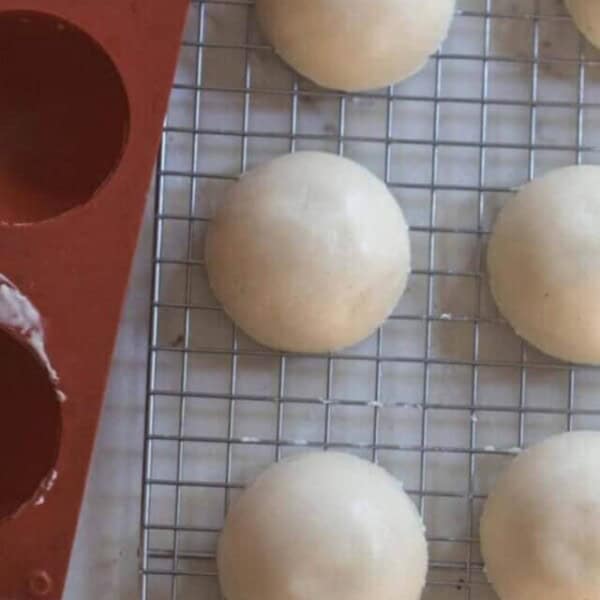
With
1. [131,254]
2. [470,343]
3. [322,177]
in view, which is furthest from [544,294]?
[131,254]

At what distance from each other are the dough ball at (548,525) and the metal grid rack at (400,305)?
1.3 inches

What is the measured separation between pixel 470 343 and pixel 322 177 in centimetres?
19

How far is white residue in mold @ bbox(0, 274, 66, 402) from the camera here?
877 mm

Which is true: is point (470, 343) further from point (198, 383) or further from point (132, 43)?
point (132, 43)

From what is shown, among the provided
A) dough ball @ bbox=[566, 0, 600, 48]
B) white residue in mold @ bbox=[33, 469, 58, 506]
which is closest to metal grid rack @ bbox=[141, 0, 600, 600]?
dough ball @ bbox=[566, 0, 600, 48]

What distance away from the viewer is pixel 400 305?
3.38 feet

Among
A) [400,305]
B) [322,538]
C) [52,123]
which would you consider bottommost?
[322,538]

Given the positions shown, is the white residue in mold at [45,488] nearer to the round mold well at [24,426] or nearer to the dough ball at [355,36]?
the round mold well at [24,426]

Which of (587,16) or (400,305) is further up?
(587,16)

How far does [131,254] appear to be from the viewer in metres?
0.89

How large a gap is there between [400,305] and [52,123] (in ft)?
1.02

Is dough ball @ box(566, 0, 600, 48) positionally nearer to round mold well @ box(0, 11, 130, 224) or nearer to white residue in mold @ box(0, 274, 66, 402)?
round mold well @ box(0, 11, 130, 224)

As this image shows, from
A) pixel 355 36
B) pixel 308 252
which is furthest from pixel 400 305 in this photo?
pixel 355 36

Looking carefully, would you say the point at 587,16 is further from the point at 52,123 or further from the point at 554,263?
the point at 52,123
